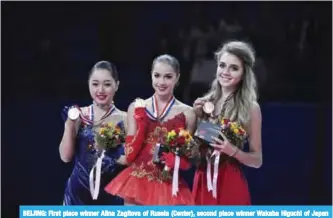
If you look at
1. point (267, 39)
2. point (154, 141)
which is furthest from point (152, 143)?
point (267, 39)

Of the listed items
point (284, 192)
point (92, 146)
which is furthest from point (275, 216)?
point (92, 146)

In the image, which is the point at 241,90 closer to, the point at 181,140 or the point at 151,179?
the point at 181,140

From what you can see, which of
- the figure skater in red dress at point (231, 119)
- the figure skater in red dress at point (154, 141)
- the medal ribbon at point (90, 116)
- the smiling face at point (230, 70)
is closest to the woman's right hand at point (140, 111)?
the figure skater in red dress at point (154, 141)

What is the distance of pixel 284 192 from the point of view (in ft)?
9.21

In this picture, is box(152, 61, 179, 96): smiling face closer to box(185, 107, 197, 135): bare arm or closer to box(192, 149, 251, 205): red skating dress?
box(185, 107, 197, 135): bare arm

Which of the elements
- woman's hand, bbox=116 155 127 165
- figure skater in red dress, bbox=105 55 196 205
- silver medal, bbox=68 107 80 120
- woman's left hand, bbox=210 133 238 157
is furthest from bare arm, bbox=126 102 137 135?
woman's left hand, bbox=210 133 238 157

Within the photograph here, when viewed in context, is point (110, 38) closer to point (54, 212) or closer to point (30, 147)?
point (30, 147)

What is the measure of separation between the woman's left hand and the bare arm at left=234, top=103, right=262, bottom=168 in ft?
0.09

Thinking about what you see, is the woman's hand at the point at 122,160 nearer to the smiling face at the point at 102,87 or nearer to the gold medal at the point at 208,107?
the smiling face at the point at 102,87

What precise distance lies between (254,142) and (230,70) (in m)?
0.31

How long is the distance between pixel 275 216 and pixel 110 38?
3.29ft

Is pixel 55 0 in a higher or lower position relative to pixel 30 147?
higher

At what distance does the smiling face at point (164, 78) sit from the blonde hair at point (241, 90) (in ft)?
0.48

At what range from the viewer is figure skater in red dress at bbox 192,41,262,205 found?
260 cm
